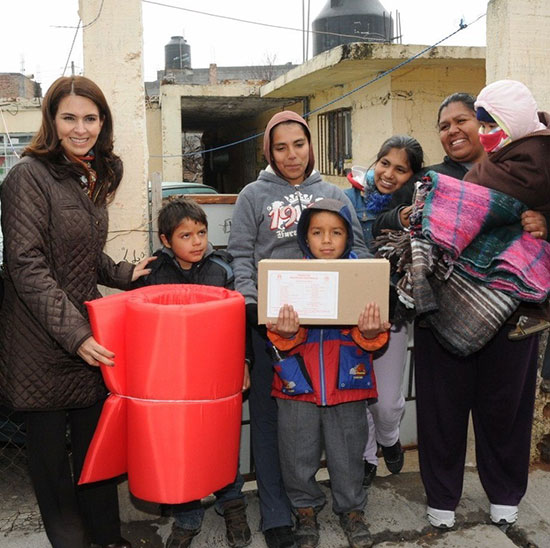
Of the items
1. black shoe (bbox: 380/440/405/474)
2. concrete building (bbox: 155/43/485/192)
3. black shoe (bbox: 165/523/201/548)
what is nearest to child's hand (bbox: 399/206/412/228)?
black shoe (bbox: 380/440/405/474)

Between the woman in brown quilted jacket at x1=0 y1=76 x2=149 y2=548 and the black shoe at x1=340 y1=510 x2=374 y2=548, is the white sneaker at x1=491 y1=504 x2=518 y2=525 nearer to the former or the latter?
the black shoe at x1=340 y1=510 x2=374 y2=548

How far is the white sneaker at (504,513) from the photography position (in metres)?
2.89

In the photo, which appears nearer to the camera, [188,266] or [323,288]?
[323,288]

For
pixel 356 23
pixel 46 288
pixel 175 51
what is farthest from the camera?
pixel 175 51

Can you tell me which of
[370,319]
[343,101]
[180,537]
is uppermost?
[343,101]

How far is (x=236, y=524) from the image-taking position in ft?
9.32

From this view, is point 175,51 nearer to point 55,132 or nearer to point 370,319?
point 55,132

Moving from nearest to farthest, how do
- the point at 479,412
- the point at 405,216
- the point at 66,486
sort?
the point at 66,486, the point at 405,216, the point at 479,412

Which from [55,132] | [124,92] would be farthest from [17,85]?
[55,132]

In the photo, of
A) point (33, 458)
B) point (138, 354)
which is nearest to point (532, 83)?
point (138, 354)

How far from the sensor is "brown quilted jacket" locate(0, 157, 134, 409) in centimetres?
225

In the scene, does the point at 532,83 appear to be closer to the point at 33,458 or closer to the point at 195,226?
the point at 195,226

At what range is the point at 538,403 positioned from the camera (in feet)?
12.0

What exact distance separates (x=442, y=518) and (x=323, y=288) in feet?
4.51
